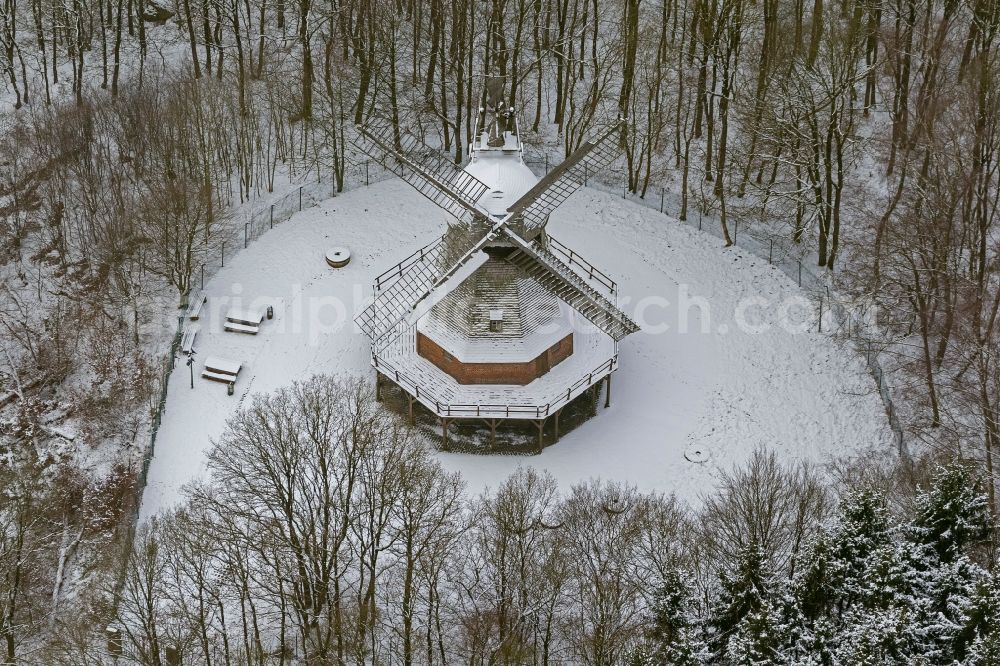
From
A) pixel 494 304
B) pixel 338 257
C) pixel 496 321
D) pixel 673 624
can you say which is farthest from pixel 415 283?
pixel 673 624

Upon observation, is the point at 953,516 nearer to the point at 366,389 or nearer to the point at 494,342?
the point at 494,342

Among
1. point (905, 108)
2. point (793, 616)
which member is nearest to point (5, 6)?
point (905, 108)

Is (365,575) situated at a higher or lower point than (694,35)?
lower

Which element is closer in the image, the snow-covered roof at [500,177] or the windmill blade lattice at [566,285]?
the snow-covered roof at [500,177]

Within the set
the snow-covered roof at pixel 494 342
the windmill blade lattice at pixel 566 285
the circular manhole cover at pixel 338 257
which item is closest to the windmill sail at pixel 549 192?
the windmill blade lattice at pixel 566 285

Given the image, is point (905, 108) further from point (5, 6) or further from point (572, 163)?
point (5, 6)

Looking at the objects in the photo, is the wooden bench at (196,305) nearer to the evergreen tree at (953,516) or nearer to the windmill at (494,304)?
the windmill at (494,304)

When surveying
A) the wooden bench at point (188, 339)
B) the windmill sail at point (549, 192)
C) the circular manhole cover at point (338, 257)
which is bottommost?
the wooden bench at point (188, 339)
